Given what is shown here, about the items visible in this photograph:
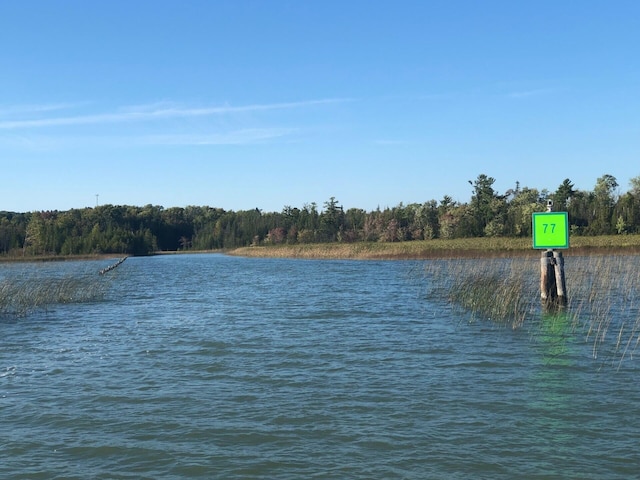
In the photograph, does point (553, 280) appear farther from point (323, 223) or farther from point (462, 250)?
point (323, 223)

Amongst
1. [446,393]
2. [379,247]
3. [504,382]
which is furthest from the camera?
[379,247]

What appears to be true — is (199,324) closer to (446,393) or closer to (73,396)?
(73,396)

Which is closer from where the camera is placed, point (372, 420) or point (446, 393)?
point (372, 420)

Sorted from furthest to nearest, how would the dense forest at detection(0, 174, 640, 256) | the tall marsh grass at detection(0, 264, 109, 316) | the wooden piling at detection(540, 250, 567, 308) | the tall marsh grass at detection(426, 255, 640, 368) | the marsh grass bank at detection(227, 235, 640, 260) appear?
the dense forest at detection(0, 174, 640, 256)
the marsh grass bank at detection(227, 235, 640, 260)
the tall marsh grass at detection(0, 264, 109, 316)
the wooden piling at detection(540, 250, 567, 308)
the tall marsh grass at detection(426, 255, 640, 368)

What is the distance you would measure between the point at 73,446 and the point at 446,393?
5923 mm

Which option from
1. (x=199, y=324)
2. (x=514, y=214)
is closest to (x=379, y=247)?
(x=514, y=214)

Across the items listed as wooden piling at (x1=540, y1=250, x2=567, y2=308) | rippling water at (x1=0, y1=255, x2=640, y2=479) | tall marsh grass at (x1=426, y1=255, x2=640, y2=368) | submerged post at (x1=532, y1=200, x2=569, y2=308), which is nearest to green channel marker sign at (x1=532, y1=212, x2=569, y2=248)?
submerged post at (x1=532, y1=200, x2=569, y2=308)

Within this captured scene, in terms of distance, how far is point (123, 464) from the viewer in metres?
7.34

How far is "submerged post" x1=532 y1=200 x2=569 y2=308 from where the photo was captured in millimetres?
20000

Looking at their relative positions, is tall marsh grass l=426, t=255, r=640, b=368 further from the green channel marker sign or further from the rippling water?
the green channel marker sign

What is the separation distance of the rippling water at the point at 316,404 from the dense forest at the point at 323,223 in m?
68.3

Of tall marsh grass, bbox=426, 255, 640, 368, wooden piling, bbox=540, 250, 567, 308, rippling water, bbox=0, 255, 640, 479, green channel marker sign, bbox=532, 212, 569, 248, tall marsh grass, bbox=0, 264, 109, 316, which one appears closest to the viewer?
rippling water, bbox=0, 255, 640, 479

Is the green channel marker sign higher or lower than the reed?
higher

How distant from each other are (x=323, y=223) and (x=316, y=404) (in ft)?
428
